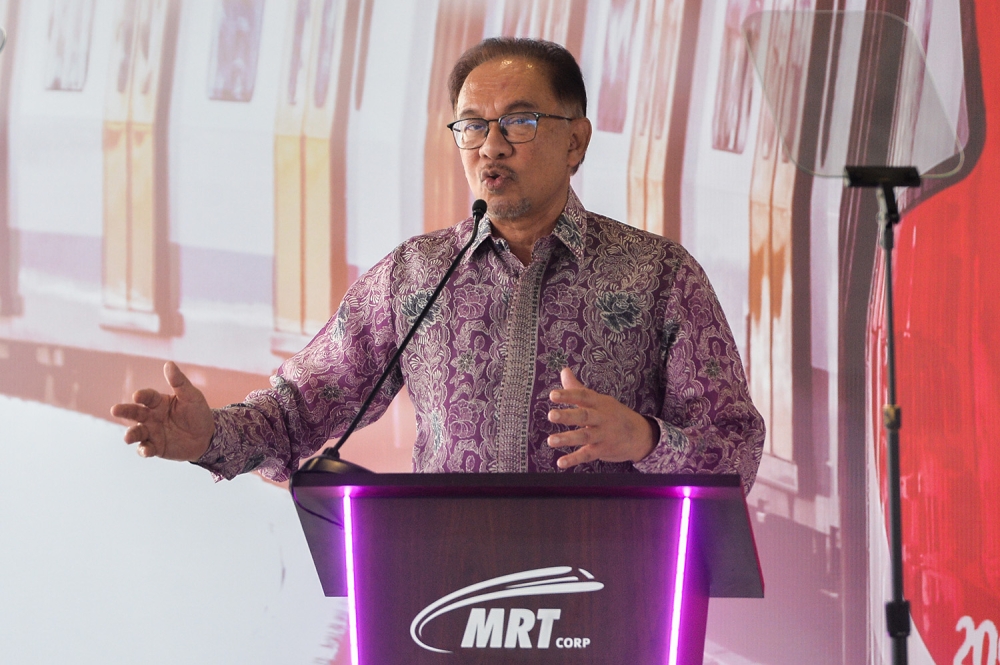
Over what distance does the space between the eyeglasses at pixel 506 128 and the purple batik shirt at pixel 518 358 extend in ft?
0.49

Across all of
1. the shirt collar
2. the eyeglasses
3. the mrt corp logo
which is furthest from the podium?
the eyeglasses

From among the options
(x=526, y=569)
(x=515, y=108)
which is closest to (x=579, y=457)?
(x=526, y=569)

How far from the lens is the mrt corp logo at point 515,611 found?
1.20m

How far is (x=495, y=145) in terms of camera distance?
1.64m

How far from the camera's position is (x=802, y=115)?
71.7 inches

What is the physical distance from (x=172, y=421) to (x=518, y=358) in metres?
0.56

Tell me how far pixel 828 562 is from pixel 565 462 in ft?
5.26

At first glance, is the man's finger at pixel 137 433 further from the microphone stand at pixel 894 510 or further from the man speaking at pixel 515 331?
the microphone stand at pixel 894 510

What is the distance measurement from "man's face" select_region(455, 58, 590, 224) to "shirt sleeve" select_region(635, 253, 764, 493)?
0.28m

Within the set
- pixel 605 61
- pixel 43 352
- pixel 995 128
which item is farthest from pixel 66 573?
pixel 995 128

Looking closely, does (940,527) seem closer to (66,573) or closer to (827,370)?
(827,370)

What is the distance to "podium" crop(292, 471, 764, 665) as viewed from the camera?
1.19m

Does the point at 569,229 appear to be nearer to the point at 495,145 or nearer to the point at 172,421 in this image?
the point at 495,145

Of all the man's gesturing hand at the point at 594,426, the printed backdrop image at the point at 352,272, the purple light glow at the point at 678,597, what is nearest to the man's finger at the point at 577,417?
the man's gesturing hand at the point at 594,426
